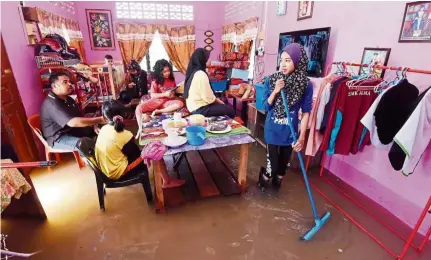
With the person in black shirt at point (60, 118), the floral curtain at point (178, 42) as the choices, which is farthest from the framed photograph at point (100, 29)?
the person in black shirt at point (60, 118)

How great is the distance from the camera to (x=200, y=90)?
257 cm

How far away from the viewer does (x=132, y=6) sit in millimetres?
5184

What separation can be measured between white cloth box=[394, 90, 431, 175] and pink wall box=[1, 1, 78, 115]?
11.7 ft

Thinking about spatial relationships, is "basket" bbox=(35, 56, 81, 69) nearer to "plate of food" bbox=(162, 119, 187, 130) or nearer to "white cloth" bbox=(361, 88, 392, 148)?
"plate of food" bbox=(162, 119, 187, 130)

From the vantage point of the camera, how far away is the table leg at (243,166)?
207cm

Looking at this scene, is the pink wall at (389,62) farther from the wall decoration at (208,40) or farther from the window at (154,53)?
the window at (154,53)

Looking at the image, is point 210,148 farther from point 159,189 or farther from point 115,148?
point 115,148

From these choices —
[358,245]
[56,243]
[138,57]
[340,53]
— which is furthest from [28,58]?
[358,245]

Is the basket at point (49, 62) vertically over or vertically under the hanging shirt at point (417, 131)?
over

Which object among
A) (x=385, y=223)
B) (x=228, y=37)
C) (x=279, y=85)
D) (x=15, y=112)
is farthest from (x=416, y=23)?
(x=228, y=37)

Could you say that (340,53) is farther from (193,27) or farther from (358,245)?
(193,27)

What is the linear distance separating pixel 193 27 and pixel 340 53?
4.10 meters

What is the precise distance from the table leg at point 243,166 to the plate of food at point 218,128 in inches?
8.0

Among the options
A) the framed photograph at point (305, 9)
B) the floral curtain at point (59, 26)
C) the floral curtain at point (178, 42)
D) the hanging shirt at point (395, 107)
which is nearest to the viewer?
the hanging shirt at point (395, 107)
